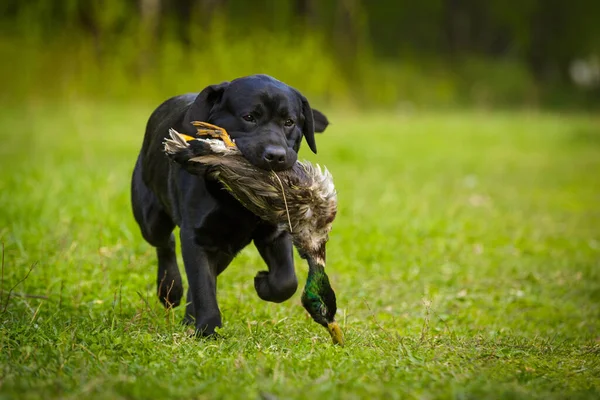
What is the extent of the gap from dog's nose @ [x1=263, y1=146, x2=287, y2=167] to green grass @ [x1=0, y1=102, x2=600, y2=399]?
862 millimetres

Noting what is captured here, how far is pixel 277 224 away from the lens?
4324 mm

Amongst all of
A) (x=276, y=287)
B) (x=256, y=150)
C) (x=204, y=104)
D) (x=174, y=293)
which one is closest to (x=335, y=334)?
(x=276, y=287)

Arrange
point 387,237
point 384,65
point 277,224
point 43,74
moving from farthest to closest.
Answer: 1. point 384,65
2. point 43,74
3. point 387,237
4. point 277,224

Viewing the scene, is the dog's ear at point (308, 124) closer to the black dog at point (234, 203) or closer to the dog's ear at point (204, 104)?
the black dog at point (234, 203)

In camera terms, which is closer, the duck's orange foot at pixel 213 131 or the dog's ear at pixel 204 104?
the duck's orange foot at pixel 213 131

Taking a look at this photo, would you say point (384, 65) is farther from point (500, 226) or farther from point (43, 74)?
point (500, 226)

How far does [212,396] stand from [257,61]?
19.1 meters

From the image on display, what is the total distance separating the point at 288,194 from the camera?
4.15m

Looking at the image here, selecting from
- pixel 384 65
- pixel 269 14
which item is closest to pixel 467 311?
pixel 269 14

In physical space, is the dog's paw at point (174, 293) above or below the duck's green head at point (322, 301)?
below

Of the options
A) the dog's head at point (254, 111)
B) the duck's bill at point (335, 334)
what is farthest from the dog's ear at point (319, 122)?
the duck's bill at point (335, 334)

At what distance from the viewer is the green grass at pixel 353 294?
11.4 feet

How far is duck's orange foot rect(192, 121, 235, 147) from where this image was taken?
4.28 meters

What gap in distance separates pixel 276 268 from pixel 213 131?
791 millimetres
